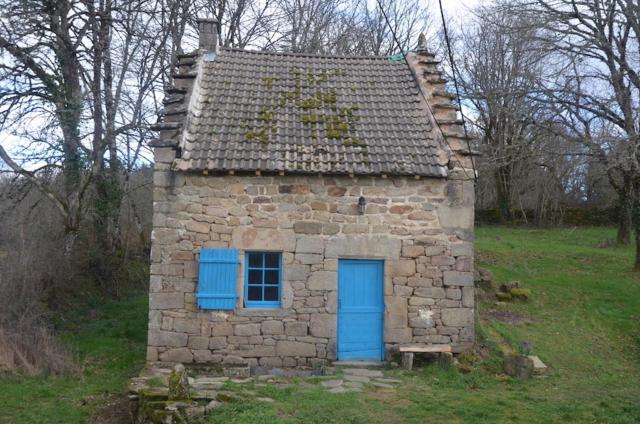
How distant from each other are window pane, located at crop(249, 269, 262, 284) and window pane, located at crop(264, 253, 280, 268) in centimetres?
17

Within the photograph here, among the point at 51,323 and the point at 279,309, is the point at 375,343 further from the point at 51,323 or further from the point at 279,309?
the point at 51,323

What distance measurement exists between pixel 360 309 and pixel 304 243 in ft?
4.73

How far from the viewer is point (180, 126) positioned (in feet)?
30.9

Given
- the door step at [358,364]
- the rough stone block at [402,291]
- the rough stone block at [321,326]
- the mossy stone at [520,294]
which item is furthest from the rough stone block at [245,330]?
the mossy stone at [520,294]

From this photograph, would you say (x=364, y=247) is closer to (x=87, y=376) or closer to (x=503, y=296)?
(x=87, y=376)

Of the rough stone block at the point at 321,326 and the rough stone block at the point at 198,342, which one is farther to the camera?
the rough stone block at the point at 321,326

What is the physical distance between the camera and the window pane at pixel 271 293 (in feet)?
30.8

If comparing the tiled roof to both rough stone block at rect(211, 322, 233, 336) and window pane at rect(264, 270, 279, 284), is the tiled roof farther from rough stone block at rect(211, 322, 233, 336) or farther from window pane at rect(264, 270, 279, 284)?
rough stone block at rect(211, 322, 233, 336)

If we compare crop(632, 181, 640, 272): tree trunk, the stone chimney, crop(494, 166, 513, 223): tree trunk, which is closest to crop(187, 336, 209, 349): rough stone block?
the stone chimney

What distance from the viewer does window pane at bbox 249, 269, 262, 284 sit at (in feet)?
30.8

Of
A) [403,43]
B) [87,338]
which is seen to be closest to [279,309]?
[87,338]

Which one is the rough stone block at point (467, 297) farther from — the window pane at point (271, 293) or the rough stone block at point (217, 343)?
the rough stone block at point (217, 343)

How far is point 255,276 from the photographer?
9398 mm

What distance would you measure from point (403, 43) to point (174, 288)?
19.0 m
